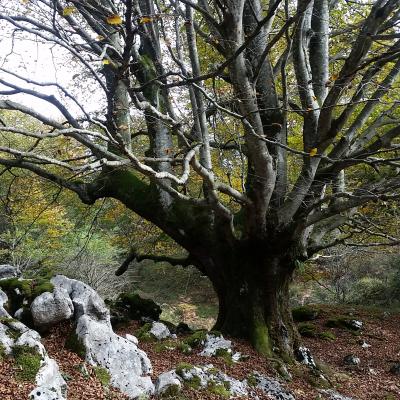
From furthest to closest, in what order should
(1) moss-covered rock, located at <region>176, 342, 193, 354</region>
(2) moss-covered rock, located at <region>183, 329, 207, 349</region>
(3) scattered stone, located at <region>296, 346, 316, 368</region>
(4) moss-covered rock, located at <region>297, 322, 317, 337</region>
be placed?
(4) moss-covered rock, located at <region>297, 322, 317, 337</region> → (3) scattered stone, located at <region>296, 346, 316, 368</region> → (2) moss-covered rock, located at <region>183, 329, 207, 349</region> → (1) moss-covered rock, located at <region>176, 342, 193, 354</region>

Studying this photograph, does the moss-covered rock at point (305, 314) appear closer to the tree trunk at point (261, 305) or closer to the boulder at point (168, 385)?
the tree trunk at point (261, 305)

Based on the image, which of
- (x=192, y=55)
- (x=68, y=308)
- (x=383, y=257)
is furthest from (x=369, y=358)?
(x=383, y=257)

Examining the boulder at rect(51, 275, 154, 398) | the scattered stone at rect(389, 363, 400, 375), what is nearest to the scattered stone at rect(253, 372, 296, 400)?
the boulder at rect(51, 275, 154, 398)

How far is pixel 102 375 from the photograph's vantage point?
15.1ft

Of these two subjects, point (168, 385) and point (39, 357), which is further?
point (168, 385)

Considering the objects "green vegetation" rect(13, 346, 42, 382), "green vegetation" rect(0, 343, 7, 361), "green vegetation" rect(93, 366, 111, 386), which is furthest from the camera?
"green vegetation" rect(93, 366, 111, 386)

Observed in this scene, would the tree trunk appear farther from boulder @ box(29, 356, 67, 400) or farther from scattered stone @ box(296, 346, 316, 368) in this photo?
boulder @ box(29, 356, 67, 400)

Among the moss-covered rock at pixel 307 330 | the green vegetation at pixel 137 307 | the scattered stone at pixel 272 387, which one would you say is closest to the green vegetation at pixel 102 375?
the scattered stone at pixel 272 387

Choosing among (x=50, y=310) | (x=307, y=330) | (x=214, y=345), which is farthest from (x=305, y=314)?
(x=50, y=310)

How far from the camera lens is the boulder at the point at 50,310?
551 cm

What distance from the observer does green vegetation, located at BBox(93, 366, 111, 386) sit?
4.51 metres

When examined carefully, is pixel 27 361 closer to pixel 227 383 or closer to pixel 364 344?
pixel 227 383

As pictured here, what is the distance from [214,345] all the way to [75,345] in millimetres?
2377

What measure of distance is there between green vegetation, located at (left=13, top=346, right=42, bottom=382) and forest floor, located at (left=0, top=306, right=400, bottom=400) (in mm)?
66
